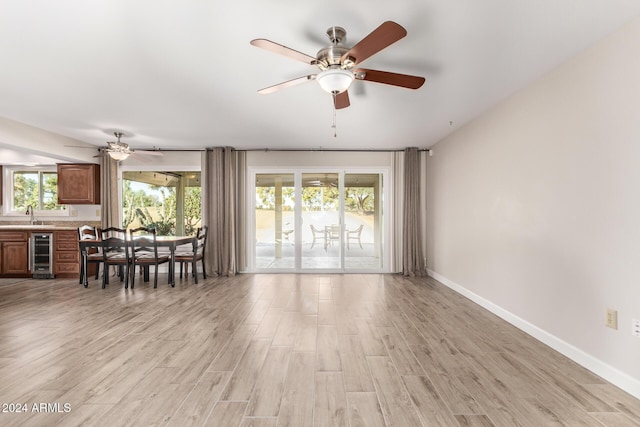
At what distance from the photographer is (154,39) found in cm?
229

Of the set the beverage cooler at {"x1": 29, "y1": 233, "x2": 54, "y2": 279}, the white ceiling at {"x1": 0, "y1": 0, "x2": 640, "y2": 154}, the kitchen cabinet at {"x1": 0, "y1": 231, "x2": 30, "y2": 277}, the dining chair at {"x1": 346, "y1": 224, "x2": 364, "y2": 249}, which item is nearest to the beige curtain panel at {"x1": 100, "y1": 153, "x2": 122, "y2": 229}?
the beverage cooler at {"x1": 29, "y1": 233, "x2": 54, "y2": 279}

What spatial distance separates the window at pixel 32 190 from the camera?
20.3 feet

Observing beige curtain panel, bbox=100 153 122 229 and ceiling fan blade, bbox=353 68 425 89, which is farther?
beige curtain panel, bbox=100 153 122 229

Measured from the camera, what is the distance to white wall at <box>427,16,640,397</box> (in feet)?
6.92

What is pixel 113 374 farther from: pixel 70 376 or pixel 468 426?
pixel 468 426

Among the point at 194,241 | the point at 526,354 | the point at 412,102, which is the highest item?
the point at 412,102

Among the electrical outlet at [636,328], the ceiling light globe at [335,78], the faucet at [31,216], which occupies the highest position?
the ceiling light globe at [335,78]

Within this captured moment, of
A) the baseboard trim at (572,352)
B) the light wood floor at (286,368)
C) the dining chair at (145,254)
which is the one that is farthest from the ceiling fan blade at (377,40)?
the dining chair at (145,254)

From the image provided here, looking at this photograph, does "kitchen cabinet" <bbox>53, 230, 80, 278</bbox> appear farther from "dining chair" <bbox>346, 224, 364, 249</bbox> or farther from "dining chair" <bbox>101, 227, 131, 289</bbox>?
"dining chair" <bbox>346, 224, 364, 249</bbox>

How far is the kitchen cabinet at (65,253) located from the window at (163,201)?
0.88 m

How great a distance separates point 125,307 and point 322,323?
249cm

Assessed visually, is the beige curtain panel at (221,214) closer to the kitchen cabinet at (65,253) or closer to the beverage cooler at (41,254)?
the kitchen cabinet at (65,253)

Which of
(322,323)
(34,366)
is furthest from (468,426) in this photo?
(34,366)

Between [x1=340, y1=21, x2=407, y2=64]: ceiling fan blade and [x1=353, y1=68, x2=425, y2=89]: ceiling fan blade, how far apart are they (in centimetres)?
20
